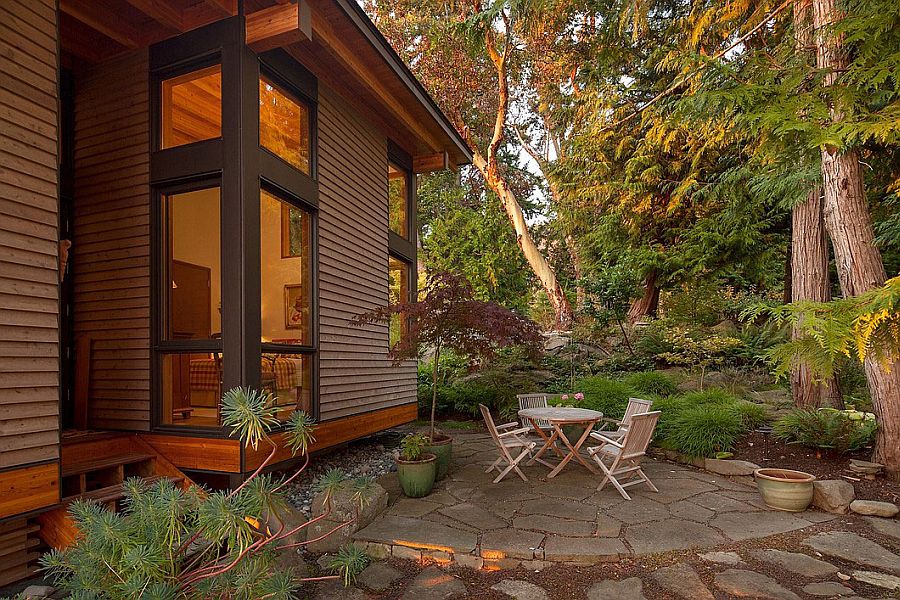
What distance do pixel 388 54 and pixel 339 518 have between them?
4.51 m

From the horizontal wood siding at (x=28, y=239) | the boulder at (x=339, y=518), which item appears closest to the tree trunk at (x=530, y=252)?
the boulder at (x=339, y=518)

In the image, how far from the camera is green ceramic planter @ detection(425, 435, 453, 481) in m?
5.12

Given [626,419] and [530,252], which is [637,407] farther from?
[530,252]

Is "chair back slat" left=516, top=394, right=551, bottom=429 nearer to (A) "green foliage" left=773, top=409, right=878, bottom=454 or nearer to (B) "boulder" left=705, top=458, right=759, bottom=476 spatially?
(B) "boulder" left=705, top=458, right=759, bottom=476

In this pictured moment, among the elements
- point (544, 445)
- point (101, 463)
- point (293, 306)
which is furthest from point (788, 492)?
point (101, 463)

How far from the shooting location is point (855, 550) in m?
3.53

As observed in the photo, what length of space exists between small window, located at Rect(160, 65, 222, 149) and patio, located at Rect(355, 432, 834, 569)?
11.9 ft

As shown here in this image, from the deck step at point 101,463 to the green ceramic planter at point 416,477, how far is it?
2.09 metres

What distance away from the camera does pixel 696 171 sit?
10.3 metres

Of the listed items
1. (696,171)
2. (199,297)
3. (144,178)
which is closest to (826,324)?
(199,297)

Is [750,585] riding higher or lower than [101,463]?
lower

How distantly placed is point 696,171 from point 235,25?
9.14m

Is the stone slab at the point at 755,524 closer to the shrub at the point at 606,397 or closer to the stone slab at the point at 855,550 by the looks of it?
the stone slab at the point at 855,550

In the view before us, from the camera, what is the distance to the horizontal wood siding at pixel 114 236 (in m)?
4.34
